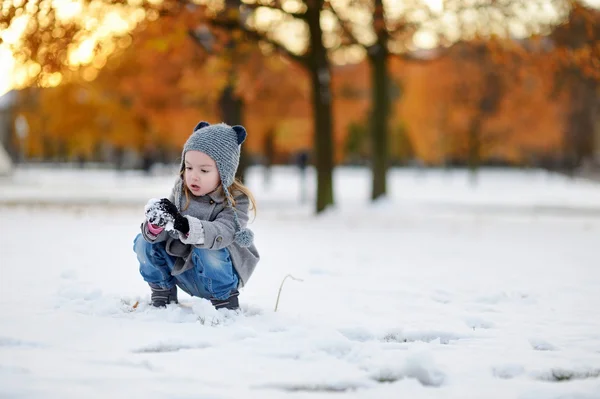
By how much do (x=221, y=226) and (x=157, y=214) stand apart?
1.63ft

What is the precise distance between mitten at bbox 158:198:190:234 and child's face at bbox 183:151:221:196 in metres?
0.36

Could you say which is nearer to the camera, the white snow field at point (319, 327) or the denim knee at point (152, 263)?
the white snow field at point (319, 327)

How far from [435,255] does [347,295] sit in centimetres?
376

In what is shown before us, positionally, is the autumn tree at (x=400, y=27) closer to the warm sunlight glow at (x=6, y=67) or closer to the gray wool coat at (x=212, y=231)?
the warm sunlight glow at (x=6, y=67)

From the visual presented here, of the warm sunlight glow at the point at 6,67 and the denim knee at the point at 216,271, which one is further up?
the warm sunlight glow at the point at 6,67

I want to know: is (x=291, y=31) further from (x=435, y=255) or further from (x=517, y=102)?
(x=517, y=102)

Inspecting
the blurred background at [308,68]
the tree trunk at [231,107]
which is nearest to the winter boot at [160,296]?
the blurred background at [308,68]

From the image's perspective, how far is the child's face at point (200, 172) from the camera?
4941 mm

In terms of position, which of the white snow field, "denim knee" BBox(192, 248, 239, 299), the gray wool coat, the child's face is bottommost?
the white snow field

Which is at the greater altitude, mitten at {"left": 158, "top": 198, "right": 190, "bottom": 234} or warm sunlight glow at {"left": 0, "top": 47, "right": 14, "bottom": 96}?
warm sunlight glow at {"left": 0, "top": 47, "right": 14, "bottom": 96}

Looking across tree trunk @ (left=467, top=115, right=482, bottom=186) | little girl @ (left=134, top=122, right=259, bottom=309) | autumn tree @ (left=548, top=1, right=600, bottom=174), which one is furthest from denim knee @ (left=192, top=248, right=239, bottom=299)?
tree trunk @ (left=467, top=115, right=482, bottom=186)

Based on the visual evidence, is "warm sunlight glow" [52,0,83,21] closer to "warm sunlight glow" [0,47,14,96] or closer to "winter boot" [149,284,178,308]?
"warm sunlight glow" [0,47,14,96]

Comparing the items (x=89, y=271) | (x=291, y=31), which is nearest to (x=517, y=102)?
(x=291, y=31)

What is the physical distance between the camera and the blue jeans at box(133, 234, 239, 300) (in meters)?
5.02
